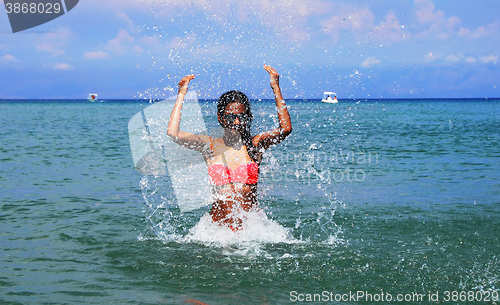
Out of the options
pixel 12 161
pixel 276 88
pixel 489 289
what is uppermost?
pixel 276 88

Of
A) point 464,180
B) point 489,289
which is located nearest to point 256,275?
point 489,289

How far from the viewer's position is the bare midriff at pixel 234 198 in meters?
5.16

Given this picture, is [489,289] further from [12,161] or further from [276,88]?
[12,161]

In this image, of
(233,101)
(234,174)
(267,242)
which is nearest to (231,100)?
(233,101)

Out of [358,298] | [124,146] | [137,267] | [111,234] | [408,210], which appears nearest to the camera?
[358,298]

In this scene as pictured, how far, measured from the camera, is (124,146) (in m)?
20.2

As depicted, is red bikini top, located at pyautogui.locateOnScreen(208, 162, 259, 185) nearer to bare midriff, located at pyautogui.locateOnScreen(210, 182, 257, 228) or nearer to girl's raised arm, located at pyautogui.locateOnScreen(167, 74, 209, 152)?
bare midriff, located at pyautogui.locateOnScreen(210, 182, 257, 228)

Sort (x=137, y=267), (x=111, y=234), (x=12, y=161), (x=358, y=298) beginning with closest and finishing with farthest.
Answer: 1. (x=358, y=298)
2. (x=137, y=267)
3. (x=111, y=234)
4. (x=12, y=161)

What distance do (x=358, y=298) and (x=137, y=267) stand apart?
2.52m

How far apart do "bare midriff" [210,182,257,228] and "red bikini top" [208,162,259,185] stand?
7cm

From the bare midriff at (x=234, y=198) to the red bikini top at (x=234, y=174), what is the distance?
0.07 m

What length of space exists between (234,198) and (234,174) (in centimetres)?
30

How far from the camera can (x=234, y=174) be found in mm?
5082

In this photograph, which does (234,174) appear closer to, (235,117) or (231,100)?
(235,117)
